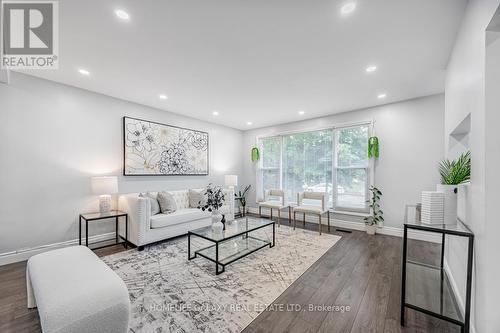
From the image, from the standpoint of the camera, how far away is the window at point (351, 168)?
170 inches

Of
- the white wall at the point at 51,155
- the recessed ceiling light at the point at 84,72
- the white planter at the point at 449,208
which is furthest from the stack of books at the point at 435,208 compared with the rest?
the white wall at the point at 51,155

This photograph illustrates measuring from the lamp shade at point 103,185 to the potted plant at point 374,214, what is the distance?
15.6 feet

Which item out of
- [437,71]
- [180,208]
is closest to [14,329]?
[180,208]

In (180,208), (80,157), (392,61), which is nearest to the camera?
(392,61)

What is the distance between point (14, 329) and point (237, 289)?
5.99 feet

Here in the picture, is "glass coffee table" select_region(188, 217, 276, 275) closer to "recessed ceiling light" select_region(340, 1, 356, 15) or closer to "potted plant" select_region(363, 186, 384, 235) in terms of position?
"potted plant" select_region(363, 186, 384, 235)

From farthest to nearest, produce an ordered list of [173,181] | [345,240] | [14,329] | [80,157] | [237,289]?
[173,181]
[345,240]
[80,157]
[237,289]
[14,329]

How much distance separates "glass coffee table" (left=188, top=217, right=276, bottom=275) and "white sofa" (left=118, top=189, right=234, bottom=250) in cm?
77

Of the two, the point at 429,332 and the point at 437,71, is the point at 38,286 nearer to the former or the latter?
the point at 429,332

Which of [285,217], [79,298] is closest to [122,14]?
[79,298]

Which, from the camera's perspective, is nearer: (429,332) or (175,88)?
(429,332)

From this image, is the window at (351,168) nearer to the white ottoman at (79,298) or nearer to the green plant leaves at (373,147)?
the green plant leaves at (373,147)

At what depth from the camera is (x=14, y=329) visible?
5.24ft

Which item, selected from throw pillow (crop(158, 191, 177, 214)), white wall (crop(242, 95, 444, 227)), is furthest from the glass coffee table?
white wall (crop(242, 95, 444, 227))
